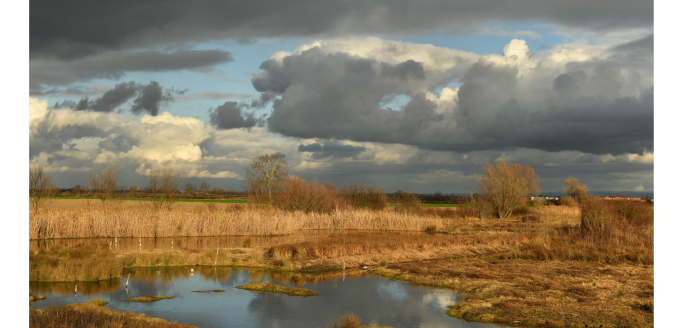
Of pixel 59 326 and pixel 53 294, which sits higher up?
pixel 59 326

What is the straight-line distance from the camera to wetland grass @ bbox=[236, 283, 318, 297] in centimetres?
1659

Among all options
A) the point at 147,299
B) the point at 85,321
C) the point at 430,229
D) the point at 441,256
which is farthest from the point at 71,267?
the point at 430,229

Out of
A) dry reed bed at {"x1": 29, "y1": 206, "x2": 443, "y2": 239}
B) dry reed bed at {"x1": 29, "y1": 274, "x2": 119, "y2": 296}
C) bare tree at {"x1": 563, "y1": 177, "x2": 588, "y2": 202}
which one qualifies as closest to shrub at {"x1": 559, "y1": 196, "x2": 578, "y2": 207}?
bare tree at {"x1": 563, "y1": 177, "x2": 588, "y2": 202}

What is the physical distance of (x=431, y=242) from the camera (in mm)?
30578

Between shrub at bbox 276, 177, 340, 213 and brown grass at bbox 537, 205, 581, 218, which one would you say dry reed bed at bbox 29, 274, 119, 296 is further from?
brown grass at bbox 537, 205, 581, 218

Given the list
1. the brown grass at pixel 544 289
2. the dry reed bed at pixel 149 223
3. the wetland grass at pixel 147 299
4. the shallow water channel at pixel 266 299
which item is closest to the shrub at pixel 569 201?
the dry reed bed at pixel 149 223

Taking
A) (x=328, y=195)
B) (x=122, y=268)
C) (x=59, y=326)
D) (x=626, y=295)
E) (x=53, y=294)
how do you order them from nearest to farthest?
1. (x=59, y=326)
2. (x=626, y=295)
3. (x=53, y=294)
4. (x=122, y=268)
5. (x=328, y=195)

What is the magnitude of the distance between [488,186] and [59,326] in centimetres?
5521

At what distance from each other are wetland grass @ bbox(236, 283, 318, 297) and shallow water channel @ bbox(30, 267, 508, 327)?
1.37ft

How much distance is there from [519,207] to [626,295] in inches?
1871

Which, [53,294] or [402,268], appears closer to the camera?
[53,294]

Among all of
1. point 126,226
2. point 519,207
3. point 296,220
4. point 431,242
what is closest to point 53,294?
point 126,226

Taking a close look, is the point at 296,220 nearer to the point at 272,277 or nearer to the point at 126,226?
the point at 126,226

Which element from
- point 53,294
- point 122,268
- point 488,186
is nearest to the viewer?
point 53,294
